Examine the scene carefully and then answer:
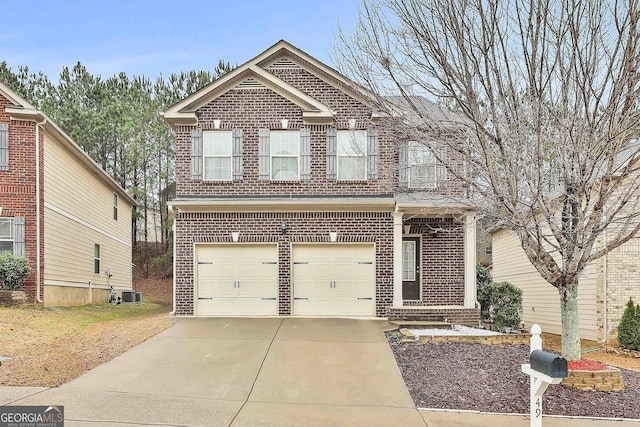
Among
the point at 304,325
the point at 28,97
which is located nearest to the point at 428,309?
the point at 304,325

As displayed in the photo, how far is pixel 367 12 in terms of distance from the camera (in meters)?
8.46

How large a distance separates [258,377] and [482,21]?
6.44 meters

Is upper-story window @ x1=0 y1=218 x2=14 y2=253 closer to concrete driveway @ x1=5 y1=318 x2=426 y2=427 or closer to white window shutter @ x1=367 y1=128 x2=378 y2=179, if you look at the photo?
concrete driveway @ x1=5 y1=318 x2=426 y2=427

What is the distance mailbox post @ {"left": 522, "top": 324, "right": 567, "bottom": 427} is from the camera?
5.59 metres

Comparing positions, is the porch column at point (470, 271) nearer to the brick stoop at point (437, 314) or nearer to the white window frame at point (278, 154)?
the brick stoop at point (437, 314)

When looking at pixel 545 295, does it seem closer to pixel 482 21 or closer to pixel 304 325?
pixel 304 325

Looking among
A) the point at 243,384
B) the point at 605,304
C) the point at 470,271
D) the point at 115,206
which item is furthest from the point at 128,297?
the point at 605,304

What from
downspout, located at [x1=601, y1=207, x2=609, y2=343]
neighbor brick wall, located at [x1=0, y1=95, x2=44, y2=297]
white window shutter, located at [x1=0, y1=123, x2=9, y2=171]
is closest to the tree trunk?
downspout, located at [x1=601, y1=207, x2=609, y2=343]

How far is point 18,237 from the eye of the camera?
587 inches

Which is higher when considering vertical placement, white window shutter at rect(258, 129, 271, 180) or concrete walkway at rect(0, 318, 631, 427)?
white window shutter at rect(258, 129, 271, 180)

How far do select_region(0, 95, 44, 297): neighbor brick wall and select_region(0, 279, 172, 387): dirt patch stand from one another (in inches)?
92.0

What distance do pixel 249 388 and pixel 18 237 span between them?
10.7 m

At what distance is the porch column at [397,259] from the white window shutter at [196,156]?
5420 mm

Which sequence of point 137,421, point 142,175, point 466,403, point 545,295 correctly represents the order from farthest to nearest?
point 142,175 < point 545,295 < point 466,403 < point 137,421
